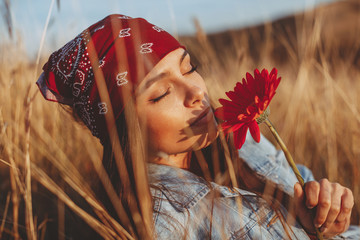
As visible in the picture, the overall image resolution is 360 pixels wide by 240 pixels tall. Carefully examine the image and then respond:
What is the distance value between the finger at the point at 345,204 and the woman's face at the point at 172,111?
0.44 m

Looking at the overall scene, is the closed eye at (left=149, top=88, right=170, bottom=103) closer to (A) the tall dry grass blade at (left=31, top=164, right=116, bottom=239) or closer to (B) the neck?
(B) the neck

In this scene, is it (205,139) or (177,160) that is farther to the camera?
(177,160)

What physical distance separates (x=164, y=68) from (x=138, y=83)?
103 mm

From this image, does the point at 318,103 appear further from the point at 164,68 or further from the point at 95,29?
the point at 95,29

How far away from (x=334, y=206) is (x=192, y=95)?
0.54 metres

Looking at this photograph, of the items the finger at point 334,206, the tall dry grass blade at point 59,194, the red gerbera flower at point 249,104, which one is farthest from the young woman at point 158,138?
the red gerbera flower at point 249,104

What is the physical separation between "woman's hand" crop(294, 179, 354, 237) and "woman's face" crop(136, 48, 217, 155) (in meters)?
0.35

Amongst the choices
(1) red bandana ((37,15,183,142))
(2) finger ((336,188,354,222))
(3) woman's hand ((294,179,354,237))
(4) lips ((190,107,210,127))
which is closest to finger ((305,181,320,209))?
(3) woman's hand ((294,179,354,237))

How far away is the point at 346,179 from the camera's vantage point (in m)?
1.73

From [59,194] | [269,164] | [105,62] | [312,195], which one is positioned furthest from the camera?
[269,164]

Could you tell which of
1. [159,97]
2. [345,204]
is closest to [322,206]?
[345,204]

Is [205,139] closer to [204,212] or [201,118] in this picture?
[201,118]

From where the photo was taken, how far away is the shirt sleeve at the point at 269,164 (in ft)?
4.82

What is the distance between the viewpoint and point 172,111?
3.43 feet
